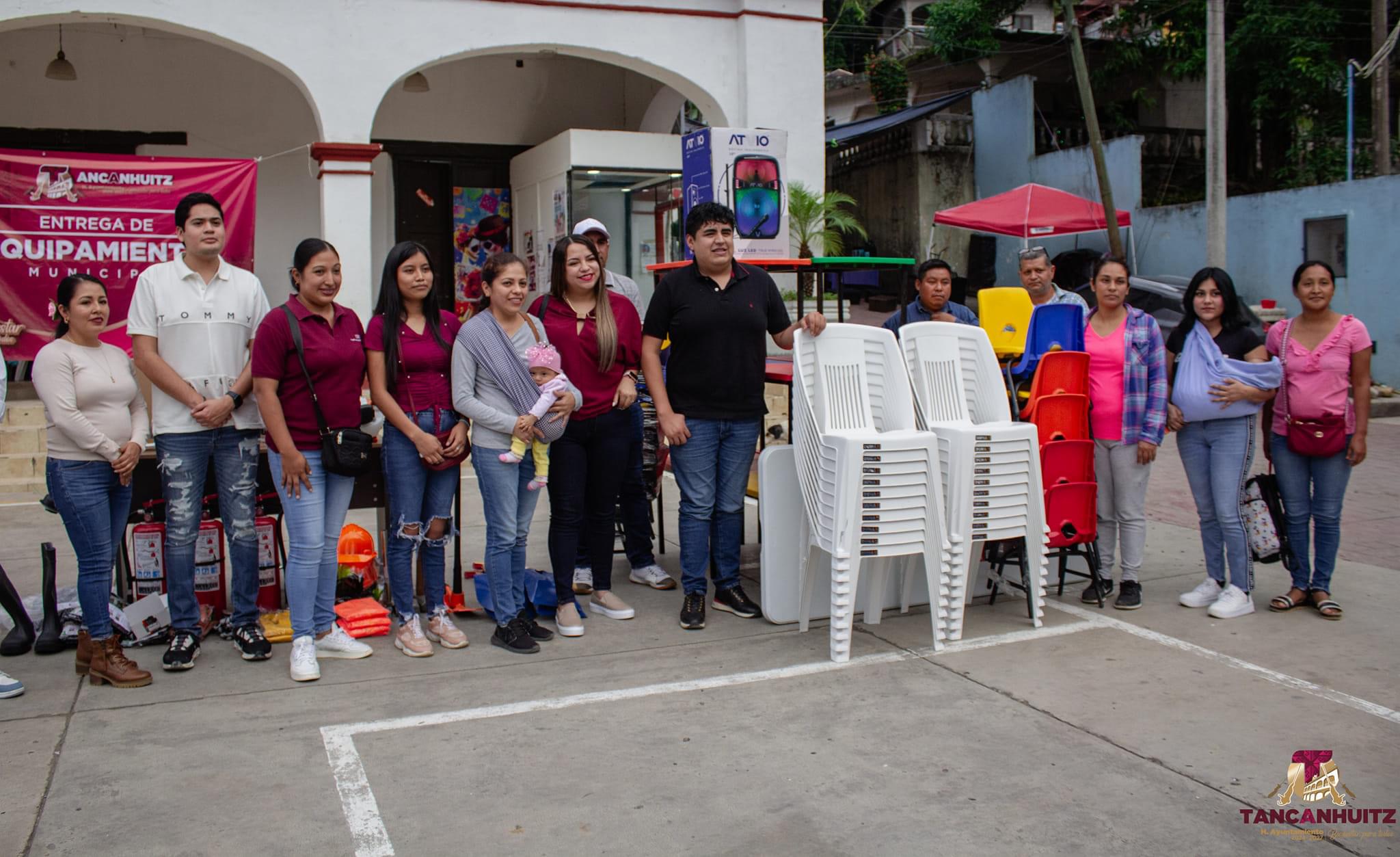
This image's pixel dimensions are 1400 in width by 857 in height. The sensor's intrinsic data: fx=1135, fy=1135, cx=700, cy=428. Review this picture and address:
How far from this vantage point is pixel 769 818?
10.9ft

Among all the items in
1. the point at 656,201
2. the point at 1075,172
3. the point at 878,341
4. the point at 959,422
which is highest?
the point at 1075,172

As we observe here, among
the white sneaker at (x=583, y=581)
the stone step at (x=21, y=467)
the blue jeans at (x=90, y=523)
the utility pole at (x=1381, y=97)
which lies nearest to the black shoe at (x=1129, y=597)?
the white sneaker at (x=583, y=581)

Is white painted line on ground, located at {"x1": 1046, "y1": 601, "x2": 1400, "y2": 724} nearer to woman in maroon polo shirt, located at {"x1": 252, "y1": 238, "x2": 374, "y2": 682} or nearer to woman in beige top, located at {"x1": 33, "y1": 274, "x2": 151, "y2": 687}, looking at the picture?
woman in maroon polo shirt, located at {"x1": 252, "y1": 238, "x2": 374, "y2": 682}

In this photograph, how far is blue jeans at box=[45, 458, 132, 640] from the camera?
178 inches

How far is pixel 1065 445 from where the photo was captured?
5445 mm

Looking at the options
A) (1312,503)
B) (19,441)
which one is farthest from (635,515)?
(19,441)

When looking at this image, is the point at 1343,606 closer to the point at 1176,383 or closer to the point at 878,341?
the point at 1176,383

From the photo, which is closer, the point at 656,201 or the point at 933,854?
the point at 933,854

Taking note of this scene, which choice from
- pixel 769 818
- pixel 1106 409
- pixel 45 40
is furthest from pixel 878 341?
pixel 45 40

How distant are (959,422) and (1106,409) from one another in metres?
0.84

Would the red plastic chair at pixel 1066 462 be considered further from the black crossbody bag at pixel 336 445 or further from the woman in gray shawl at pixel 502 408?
the black crossbody bag at pixel 336 445

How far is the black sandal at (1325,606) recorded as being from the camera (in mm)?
5332

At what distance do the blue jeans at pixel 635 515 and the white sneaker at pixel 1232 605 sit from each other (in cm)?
286

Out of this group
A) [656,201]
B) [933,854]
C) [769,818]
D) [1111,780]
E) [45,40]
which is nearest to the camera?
[933,854]
